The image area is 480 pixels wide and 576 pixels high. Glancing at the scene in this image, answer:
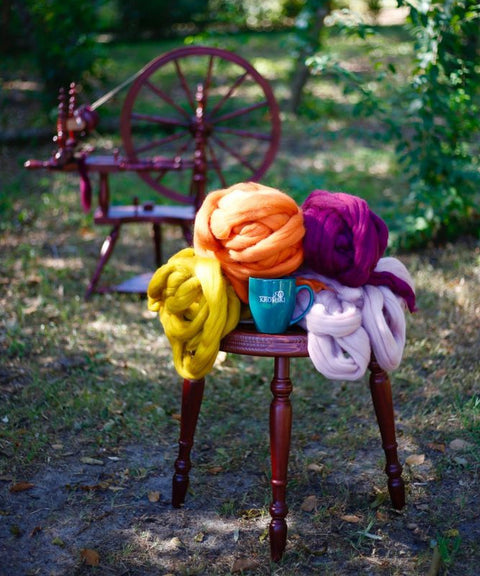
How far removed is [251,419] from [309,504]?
0.66m

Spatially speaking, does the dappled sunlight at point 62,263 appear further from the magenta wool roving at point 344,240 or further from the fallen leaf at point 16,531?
the magenta wool roving at point 344,240

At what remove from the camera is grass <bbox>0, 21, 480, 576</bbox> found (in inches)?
94.7

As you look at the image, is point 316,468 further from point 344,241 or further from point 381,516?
point 344,241

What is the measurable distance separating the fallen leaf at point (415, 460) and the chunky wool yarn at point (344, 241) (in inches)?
37.4

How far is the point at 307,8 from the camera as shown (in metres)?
6.25

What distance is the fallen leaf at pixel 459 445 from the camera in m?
2.89

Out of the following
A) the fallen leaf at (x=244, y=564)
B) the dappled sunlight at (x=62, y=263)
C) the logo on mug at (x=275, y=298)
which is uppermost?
the logo on mug at (x=275, y=298)

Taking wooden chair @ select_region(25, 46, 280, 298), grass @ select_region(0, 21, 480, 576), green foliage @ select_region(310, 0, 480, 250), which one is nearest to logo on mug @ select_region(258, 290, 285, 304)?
grass @ select_region(0, 21, 480, 576)

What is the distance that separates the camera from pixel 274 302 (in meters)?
2.16

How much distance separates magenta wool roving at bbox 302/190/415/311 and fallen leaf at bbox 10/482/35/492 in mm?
1333

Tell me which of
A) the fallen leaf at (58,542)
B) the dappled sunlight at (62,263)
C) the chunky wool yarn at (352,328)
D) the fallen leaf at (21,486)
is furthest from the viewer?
the dappled sunlight at (62,263)

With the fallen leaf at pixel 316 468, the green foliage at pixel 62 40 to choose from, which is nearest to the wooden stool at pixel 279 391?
the fallen leaf at pixel 316 468

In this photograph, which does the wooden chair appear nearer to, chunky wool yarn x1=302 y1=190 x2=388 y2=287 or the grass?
the grass

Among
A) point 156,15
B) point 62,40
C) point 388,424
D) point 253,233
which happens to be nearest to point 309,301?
point 253,233
